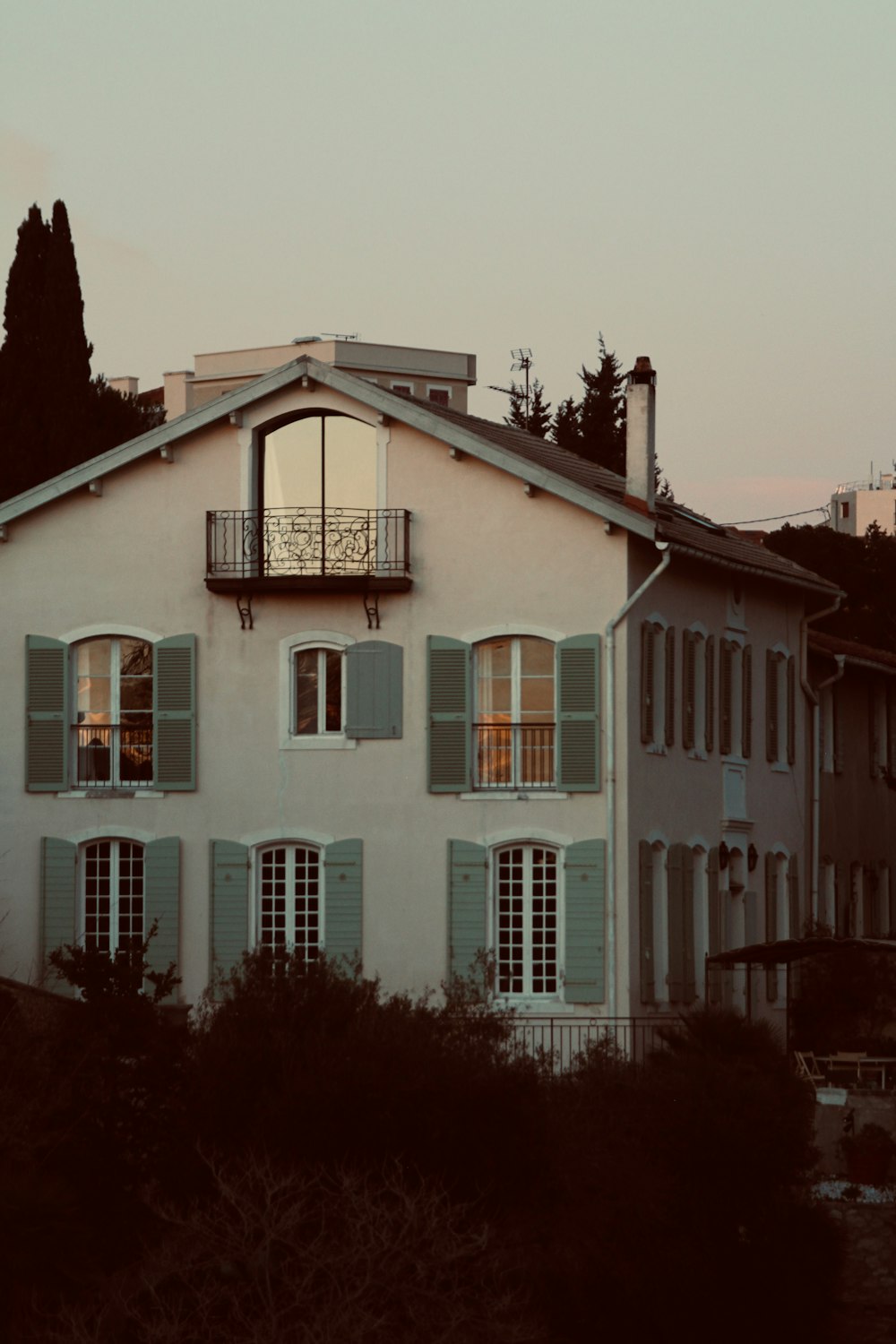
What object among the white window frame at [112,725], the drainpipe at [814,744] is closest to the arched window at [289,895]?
the white window frame at [112,725]

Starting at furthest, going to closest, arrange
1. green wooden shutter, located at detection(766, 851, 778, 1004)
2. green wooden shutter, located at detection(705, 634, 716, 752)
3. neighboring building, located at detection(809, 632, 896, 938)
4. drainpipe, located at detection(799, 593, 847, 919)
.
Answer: neighboring building, located at detection(809, 632, 896, 938)
drainpipe, located at detection(799, 593, 847, 919)
green wooden shutter, located at detection(766, 851, 778, 1004)
green wooden shutter, located at detection(705, 634, 716, 752)

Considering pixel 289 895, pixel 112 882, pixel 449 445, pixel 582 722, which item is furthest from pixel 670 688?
pixel 112 882

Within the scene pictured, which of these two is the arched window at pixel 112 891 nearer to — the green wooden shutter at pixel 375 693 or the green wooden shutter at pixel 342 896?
the green wooden shutter at pixel 342 896

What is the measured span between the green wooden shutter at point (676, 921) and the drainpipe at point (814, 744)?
5383 mm

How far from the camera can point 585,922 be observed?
32875mm

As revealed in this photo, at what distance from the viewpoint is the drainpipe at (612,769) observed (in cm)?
3281

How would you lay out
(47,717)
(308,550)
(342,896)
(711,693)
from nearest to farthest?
(342,896) → (308,550) → (47,717) → (711,693)

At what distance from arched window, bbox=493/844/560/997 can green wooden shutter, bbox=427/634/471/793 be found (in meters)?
1.11

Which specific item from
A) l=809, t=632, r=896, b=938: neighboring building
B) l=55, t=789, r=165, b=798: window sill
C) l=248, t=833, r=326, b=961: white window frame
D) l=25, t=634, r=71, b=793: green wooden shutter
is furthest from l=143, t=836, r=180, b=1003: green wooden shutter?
l=809, t=632, r=896, b=938: neighboring building

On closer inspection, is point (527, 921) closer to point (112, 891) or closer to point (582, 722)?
point (582, 722)

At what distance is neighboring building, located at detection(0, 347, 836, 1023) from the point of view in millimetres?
33250

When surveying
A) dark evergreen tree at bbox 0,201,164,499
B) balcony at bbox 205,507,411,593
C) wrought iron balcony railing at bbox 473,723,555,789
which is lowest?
wrought iron balcony railing at bbox 473,723,555,789

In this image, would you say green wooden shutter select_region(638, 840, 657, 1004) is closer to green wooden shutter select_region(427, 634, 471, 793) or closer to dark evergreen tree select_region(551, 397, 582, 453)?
green wooden shutter select_region(427, 634, 471, 793)

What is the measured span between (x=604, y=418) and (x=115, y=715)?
2152 centimetres
